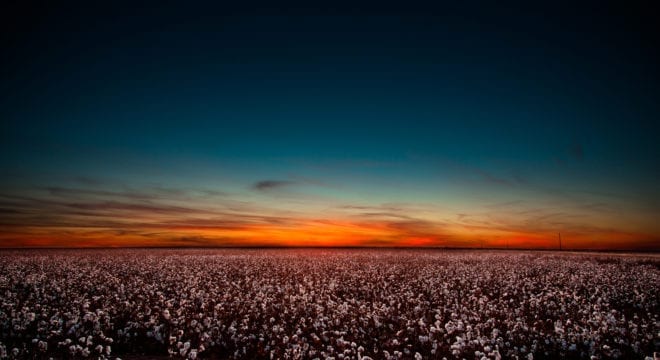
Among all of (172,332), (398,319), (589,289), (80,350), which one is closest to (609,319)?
(398,319)

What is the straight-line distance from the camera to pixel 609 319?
10.7 m

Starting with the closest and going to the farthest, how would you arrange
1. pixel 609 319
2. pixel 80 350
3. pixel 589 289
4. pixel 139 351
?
pixel 80 350, pixel 139 351, pixel 609 319, pixel 589 289

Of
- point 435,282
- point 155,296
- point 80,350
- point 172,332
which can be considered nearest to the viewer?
point 80,350

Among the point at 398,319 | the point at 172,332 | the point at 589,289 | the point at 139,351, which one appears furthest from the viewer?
the point at 589,289

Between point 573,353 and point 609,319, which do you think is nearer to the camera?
point 573,353

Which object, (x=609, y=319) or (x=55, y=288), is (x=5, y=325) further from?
(x=609, y=319)

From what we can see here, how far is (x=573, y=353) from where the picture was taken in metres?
8.91

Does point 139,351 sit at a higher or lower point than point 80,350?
lower

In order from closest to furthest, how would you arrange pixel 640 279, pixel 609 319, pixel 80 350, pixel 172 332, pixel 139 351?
1. pixel 80 350
2. pixel 139 351
3. pixel 172 332
4. pixel 609 319
5. pixel 640 279

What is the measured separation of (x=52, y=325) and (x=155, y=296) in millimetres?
5577

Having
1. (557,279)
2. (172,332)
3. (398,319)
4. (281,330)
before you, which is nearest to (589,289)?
(557,279)

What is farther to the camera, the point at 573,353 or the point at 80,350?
the point at 573,353

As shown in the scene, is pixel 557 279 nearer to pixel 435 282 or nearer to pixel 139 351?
pixel 435 282

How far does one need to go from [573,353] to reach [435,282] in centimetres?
1091
